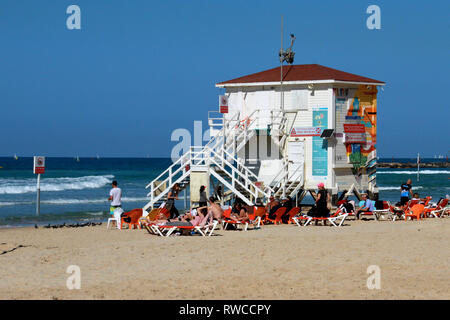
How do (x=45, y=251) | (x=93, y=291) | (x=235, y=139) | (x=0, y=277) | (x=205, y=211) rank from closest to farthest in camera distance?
(x=93, y=291) < (x=0, y=277) < (x=45, y=251) < (x=205, y=211) < (x=235, y=139)

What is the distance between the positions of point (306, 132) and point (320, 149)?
0.83 meters

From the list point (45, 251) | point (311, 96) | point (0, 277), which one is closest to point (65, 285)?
point (0, 277)

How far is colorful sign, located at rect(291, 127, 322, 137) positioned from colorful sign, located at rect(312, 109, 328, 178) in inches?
4.8

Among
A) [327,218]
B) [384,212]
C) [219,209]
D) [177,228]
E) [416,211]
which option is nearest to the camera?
[177,228]

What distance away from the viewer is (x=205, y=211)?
18.0m

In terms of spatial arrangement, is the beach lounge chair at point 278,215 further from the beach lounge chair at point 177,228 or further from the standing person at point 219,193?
the standing person at point 219,193

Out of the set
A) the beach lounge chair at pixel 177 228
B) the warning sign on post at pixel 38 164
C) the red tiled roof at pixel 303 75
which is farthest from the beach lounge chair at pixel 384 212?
the warning sign on post at pixel 38 164

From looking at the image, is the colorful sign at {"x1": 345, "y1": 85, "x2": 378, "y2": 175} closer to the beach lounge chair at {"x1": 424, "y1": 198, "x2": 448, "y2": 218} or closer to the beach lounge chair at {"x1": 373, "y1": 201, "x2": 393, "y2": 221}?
the beach lounge chair at {"x1": 373, "y1": 201, "x2": 393, "y2": 221}

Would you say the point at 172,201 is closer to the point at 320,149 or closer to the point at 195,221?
the point at 195,221

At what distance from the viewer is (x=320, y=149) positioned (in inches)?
1032

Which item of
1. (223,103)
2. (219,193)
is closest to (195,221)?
(219,193)

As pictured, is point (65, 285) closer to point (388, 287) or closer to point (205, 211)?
point (388, 287)

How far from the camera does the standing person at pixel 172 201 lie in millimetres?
20775
